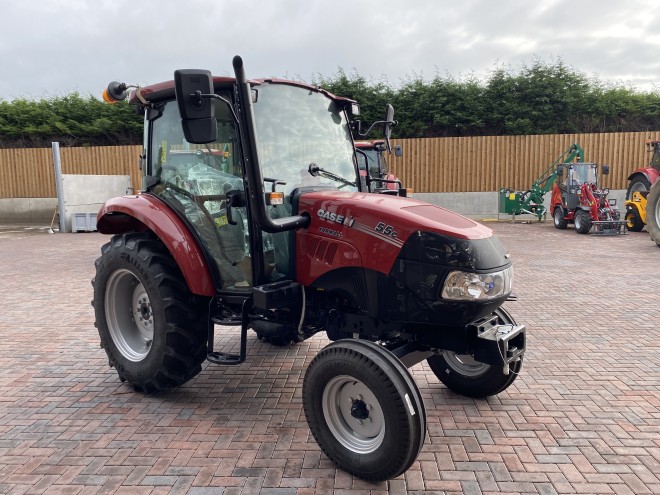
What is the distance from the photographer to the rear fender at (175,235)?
350cm

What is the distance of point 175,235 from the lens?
3559 millimetres

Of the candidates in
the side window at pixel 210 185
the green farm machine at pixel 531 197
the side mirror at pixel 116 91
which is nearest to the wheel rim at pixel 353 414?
the side window at pixel 210 185

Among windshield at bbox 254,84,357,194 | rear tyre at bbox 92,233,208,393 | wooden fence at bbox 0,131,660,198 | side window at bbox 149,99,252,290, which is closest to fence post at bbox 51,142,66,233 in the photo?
wooden fence at bbox 0,131,660,198

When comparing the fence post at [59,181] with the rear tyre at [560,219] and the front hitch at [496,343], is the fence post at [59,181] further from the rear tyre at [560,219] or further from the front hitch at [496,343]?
the front hitch at [496,343]

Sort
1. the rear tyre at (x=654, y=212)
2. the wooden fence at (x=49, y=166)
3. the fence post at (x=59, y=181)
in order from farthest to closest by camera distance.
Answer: the wooden fence at (x=49, y=166)
the fence post at (x=59, y=181)
the rear tyre at (x=654, y=212)

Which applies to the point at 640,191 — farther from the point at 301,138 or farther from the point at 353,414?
the point at 353,414

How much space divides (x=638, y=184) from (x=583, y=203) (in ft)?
6.40

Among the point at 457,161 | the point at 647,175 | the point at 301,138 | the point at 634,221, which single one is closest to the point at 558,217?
the point at 634,221

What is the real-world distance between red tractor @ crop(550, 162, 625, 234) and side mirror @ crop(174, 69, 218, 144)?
12466mm

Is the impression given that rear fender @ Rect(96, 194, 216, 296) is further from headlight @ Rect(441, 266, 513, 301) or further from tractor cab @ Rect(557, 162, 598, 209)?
tractor cab @ Rect(557, 162, 598, 209)

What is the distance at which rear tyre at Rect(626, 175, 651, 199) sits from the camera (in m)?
13.8

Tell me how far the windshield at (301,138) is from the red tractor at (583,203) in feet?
36.9

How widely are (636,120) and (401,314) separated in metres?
18.8

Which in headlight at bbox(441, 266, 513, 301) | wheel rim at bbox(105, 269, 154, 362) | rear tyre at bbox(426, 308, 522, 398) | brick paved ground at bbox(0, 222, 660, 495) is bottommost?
brick paved ground at bbox(0, 222, 660, 495)
